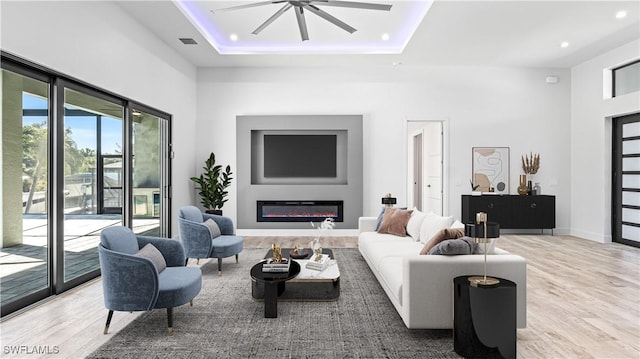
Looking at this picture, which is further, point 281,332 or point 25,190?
point 25,190

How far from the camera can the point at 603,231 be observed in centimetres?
623

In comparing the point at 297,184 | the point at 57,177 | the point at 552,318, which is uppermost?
the point at 57,177

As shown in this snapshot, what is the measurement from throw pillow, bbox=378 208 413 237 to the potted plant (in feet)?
10.7

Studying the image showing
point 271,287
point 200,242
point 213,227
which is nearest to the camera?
point 271,287

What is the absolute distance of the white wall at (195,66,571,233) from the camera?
6953 millimetres

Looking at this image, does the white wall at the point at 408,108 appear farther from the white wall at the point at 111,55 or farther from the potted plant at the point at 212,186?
the white wall at the point at 111,55

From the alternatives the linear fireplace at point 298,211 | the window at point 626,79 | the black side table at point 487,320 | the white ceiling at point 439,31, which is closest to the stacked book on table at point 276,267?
the black side table at point 487,320

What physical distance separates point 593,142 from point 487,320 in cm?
604

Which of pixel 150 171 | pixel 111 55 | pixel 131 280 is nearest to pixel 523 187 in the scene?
pixel 150 171

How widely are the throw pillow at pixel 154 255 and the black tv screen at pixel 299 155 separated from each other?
405 centimetres

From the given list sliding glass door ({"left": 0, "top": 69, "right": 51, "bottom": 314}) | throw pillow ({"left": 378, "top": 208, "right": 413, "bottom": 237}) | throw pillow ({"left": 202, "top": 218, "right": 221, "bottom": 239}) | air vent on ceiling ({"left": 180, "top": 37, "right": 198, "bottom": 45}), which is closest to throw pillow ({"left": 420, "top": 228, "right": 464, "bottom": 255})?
throw pillow ({"left": 378, "top": 208, "right": 413, "bottom": 237})

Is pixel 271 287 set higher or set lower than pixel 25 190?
lower

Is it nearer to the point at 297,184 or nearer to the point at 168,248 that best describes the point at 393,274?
the point at 168,248

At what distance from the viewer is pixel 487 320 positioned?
7.29ft
